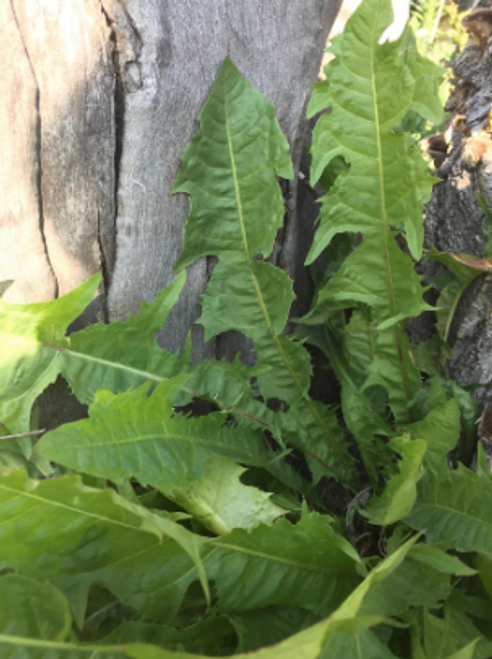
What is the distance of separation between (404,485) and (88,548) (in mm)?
481

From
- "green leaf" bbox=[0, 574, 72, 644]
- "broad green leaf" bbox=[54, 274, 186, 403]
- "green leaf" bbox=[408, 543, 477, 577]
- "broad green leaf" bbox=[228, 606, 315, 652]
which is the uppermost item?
"broad green leaf" bbox=[54, 274, 186, 403]

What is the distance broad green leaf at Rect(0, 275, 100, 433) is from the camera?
903 mm

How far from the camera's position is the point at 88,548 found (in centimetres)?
78

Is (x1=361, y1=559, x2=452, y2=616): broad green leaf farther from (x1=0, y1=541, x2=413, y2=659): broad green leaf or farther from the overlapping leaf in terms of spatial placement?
the overlapping leaf

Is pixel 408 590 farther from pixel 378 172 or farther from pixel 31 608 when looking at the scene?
pixel 378 172

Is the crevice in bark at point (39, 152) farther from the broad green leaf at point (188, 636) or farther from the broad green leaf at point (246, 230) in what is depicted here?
the broad green leaf at point (188, 636)

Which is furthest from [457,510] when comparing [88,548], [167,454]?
[88,548]

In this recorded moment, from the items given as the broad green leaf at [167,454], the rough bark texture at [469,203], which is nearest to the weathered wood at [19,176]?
the broad green leaf at [167,454]

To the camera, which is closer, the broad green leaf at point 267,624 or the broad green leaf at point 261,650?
the broad green leaf at point 261,650

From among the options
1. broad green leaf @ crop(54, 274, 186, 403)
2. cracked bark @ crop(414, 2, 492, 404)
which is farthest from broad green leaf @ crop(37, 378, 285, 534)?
cracked bark @ crop(414, 2, 492, 404)

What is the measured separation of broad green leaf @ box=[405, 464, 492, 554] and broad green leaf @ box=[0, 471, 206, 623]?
16.8 inches

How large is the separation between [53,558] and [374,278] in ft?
2.49

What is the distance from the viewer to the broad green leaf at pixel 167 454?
729mm

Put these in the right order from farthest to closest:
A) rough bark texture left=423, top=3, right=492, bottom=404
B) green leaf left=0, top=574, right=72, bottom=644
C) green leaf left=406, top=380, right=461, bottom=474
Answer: rough bark texture left=423, top=3, right=492, bottom=404 → green leaf left=406, top=380, right=461, bottom=474 → green leaf left=0, top=574, right=72, bottom=644
